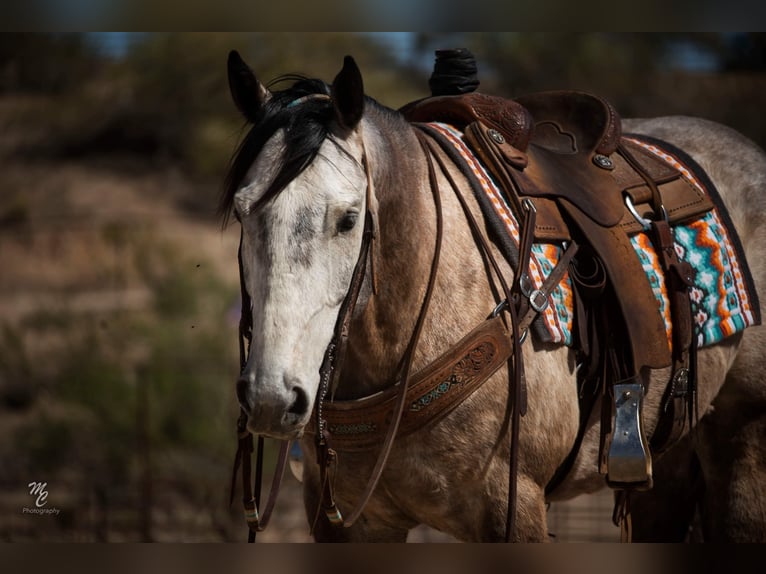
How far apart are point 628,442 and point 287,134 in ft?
3.77

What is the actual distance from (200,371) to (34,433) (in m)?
1.45

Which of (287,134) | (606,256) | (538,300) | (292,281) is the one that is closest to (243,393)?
(292,281)

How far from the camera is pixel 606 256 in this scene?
2.18 meters

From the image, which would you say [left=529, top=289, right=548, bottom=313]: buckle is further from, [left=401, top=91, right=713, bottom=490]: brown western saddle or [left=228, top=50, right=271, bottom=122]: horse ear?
[left=228, top=50, right=271, bottom=122]: horse ear

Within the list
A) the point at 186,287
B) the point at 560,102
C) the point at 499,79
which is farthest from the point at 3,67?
the point at 560,102

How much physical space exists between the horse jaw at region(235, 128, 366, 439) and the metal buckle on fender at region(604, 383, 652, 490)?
0.85 metres

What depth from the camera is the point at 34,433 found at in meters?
7.20

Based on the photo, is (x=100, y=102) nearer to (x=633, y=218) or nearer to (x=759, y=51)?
(x=759, y=51)

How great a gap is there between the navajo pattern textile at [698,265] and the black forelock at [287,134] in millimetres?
441

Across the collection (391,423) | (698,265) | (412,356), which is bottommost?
(391,423)

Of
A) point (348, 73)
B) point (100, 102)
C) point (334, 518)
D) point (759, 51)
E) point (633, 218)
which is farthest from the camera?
point (100, 102)

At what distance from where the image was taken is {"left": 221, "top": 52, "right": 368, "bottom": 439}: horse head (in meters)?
1.65

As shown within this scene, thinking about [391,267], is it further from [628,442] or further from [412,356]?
[628,442]

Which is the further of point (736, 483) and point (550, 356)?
point (736, 483)
